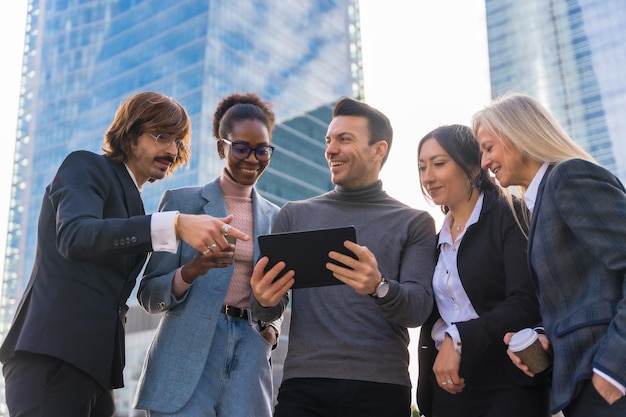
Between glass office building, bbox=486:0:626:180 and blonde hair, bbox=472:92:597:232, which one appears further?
glass office building, bbox=486:0:626:180

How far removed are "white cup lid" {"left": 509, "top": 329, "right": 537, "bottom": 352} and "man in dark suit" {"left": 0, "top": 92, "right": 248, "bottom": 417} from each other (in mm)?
1480

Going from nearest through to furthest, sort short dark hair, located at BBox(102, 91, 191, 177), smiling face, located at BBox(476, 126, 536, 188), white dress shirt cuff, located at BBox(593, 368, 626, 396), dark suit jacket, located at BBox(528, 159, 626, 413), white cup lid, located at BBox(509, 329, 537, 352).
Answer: white dress shirt cuff, located at BBox(593, 368, 626, 396)
dark suit jacket, located at BBox(528, 159, 626, 413)
white cup lid, located at BBox(509, 329, 537, 352)
smiling face, located at BBox(476, 126, 536, 188)
short dark hair, located at BBox(102, 91, 191, 177)

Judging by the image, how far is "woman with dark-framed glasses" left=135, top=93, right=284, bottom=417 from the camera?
3518mm

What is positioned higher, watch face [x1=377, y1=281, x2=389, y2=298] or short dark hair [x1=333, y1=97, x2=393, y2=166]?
short dark hair [x1=333, y1=97, x2=393, y2=166]

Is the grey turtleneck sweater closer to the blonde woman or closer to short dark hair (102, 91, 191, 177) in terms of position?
the blonde woman

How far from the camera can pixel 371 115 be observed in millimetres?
4266

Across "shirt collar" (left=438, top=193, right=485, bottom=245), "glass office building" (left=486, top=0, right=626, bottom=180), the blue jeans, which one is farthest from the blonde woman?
"glass office building" (left=486, top=0, right=626, bottom=180)

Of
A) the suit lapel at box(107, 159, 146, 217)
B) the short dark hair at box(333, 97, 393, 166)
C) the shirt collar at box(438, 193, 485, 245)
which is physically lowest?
the shirt collar at box(438, 193, 485, 245)

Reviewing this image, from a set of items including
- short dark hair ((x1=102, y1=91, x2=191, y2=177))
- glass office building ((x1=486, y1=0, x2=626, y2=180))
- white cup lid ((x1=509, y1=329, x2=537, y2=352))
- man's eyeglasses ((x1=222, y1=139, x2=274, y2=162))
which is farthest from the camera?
glass office building ((x1=486, y1=0, x2=626, y2=180))

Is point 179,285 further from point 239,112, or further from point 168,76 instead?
point 168,76

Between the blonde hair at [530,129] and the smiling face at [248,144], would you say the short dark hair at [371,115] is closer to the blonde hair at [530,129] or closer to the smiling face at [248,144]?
the smiling face at [248,144]

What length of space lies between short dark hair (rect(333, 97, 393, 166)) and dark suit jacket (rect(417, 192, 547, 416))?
2.66ft

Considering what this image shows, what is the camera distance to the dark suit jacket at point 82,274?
10.2ft

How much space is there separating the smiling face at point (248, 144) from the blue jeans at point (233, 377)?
0.99m
